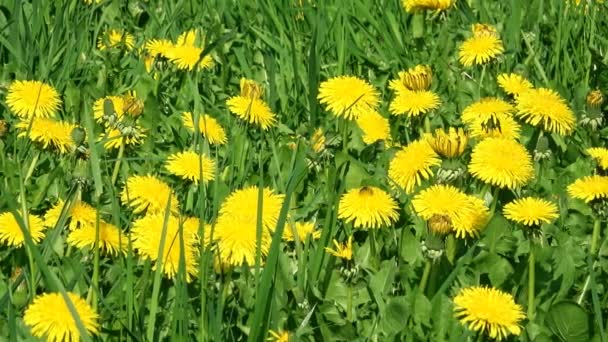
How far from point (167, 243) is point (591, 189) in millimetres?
884

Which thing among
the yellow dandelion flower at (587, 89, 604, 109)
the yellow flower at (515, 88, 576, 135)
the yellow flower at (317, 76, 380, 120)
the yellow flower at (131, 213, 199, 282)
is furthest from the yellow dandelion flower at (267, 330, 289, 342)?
the yellow dandelion flower at (587, 89, 604, 109)

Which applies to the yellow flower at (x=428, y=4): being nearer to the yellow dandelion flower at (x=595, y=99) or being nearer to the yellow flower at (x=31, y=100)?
the yellow dandelion flower at (x=595, y=99)

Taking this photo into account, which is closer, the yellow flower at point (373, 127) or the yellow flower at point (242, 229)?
the yellow flower at point (242, 229)

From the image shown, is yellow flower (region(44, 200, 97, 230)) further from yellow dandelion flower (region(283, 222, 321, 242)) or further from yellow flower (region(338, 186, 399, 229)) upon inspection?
yellow flower (region(338, 186, 399, 229))

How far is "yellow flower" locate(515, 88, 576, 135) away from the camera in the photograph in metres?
2.46

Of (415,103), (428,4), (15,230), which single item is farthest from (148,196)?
(428,4)

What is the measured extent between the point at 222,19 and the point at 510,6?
2.92 ft

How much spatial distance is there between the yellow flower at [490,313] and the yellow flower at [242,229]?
0.33 meters

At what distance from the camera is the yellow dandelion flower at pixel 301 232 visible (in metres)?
2.00

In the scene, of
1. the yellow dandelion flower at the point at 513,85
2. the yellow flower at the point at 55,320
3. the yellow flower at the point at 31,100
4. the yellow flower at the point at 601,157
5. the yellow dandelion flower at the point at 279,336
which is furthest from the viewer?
the yellow dandelion flower at the point at 513,85

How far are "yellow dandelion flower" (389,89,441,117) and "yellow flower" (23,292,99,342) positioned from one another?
44.8 inches

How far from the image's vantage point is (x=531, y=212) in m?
2.01

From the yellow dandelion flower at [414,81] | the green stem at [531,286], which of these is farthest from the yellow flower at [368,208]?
the yellow dandelion flower at [414,81]

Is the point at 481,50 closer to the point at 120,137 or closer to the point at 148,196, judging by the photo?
the point at 120,137
